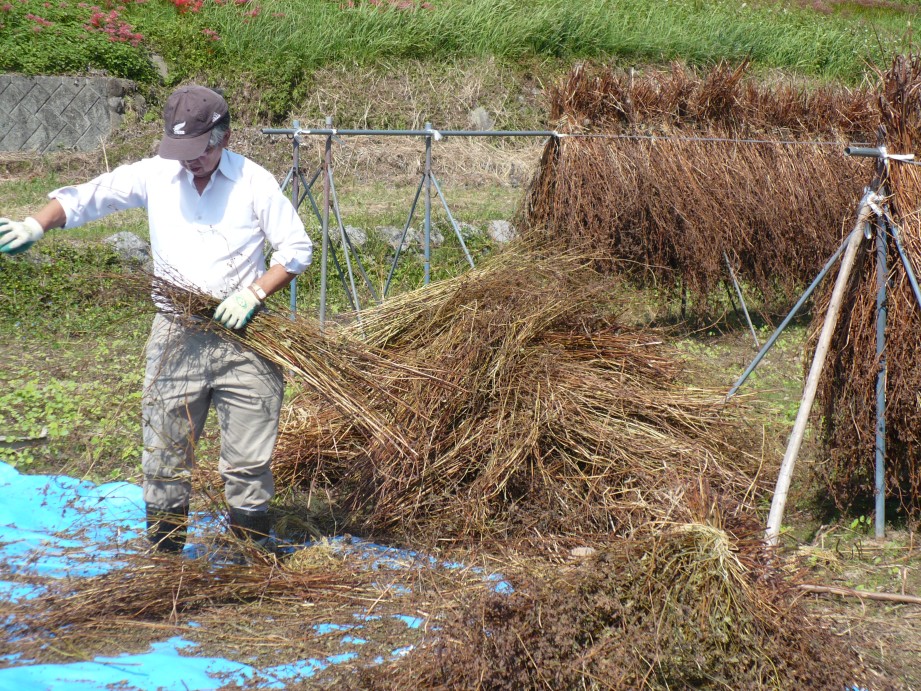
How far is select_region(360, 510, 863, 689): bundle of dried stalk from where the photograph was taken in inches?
92.0

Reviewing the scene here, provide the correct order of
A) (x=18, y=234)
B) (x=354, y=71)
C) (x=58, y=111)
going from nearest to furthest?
(x=18, y=234) → (x=58, y=111) → (x=354, y=71)

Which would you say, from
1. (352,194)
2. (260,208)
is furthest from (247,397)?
(352,194)

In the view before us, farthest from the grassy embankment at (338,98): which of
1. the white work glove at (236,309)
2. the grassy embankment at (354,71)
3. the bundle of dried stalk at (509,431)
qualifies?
the white work glove at (236,309)

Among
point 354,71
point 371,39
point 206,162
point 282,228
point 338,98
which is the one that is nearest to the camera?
→ point 206,162

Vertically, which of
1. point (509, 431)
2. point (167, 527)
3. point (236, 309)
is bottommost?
point (167, 527)

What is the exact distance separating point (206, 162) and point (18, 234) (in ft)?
2.14

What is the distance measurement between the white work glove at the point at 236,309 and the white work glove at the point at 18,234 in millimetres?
632

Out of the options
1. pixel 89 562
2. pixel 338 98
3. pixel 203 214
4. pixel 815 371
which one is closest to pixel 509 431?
pixel 815 371

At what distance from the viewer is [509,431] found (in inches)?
146

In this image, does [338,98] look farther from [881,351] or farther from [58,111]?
[881,351]

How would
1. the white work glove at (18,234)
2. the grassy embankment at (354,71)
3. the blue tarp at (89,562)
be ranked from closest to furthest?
the blue tarp at (89,562), the white work glove at (18,234), the grassy embankment at (354,71)

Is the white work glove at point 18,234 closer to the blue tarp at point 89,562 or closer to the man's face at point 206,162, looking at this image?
the man's face at point 206,162

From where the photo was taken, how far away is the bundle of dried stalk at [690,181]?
6.71 m

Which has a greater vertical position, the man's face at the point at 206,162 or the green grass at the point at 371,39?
the green grass at the point at 371,39
